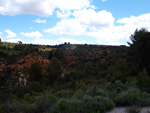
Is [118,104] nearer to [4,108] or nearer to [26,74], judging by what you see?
[4,108]

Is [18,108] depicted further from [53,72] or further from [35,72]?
[35,72]

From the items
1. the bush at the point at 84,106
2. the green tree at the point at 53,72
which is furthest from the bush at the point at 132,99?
the green tree at the point at 53,72

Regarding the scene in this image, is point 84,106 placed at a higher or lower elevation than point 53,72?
higher

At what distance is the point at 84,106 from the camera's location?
5.57m

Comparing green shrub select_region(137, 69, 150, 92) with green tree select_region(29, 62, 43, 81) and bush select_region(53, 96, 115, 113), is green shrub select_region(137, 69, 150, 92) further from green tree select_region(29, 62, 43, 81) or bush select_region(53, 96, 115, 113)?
green tree select_region(29, 62, 43, 81)

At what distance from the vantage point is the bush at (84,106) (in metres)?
5.39

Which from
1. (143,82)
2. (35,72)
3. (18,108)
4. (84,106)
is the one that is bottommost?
(35,72)

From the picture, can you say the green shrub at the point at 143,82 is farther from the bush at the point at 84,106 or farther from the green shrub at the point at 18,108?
the green shrub at the point at 18,108

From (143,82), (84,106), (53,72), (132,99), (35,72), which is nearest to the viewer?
(84,106)

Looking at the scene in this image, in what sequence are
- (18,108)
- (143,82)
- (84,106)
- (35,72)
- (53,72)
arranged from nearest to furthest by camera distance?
(84,106)
(18,108)
(143,82)
(53,72)
(35,72)

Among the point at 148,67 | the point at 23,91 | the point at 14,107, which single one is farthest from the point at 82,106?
the point at 148,67

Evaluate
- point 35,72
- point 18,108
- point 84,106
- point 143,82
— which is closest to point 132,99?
point 84,106

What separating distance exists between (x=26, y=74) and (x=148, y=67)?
18944 millimetres

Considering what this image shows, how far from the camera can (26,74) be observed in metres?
26.8
